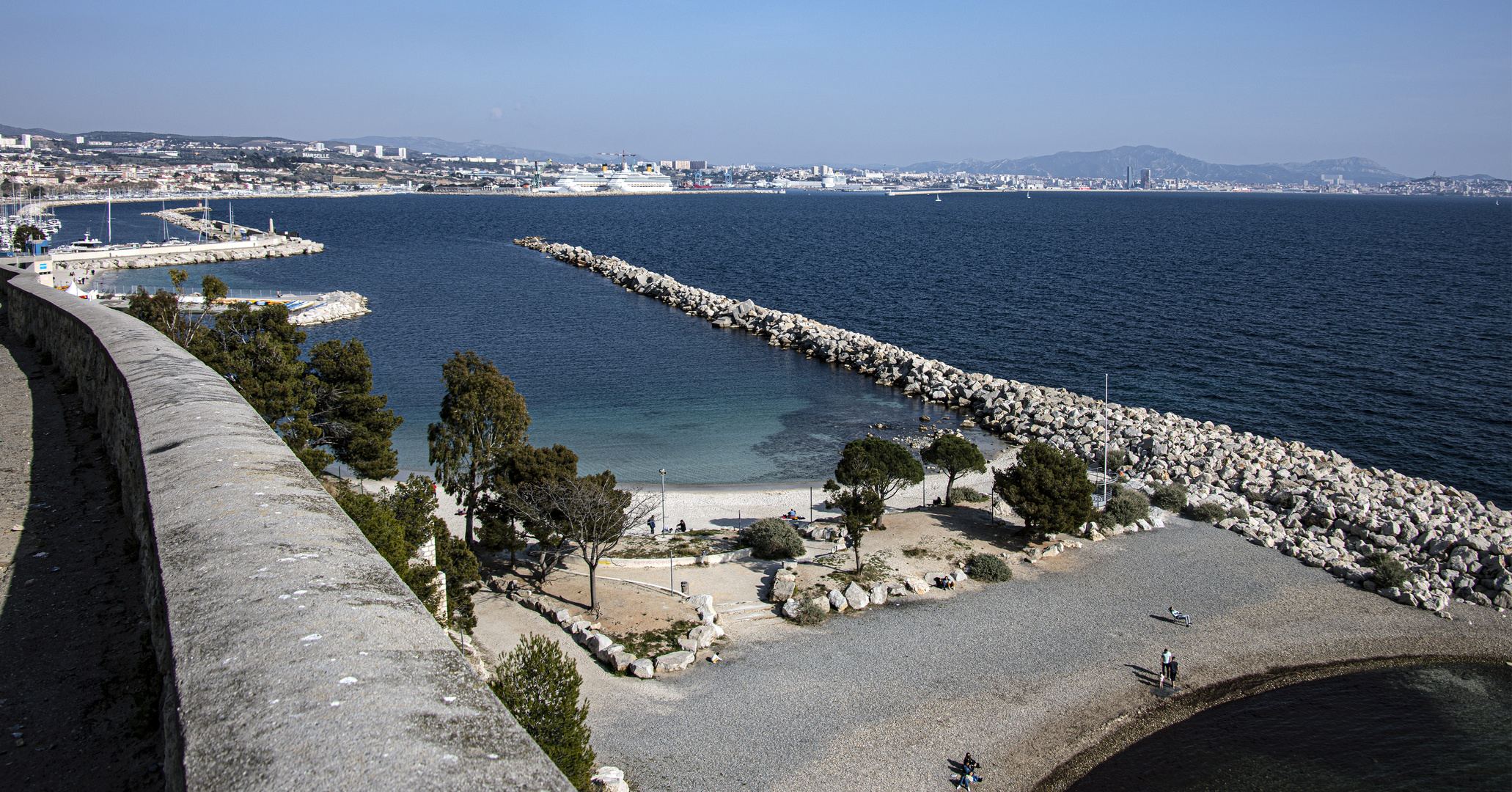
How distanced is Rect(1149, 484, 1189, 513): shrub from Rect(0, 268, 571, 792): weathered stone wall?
19843mm

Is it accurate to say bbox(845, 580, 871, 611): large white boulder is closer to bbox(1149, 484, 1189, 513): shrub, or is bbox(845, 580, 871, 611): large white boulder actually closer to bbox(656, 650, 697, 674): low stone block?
bbox(656, 650, 697, 674): low stone block

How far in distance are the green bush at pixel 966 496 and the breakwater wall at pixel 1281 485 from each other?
14.4ft

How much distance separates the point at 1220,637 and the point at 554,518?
12407 millimetres

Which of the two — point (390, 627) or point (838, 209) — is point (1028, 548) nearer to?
point (390, 627)

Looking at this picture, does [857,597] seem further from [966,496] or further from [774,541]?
[966,496]

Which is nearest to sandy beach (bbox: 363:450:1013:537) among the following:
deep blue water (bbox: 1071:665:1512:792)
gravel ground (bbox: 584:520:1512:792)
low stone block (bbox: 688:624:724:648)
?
gravel ground (bbox: 584:520:1512:792)

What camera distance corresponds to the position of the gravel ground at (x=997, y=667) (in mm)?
12555

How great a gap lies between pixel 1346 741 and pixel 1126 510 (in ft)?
25.6

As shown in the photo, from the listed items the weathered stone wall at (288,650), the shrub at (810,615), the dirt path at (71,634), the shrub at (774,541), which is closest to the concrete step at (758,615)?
the shrub at (810,615)

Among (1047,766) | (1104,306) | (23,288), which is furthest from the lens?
(1104,306)

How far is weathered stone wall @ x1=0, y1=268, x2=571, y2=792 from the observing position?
4.53m

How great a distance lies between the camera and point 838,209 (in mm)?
174625

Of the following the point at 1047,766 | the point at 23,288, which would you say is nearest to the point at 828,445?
the point at 1047,766

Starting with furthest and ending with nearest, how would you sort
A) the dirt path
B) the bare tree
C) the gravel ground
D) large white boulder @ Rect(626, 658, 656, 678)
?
1. the bare tree
2. large white boulder @ Rect(626, 658, 656, 678)
3. the gravel ground
4. the dirt path
